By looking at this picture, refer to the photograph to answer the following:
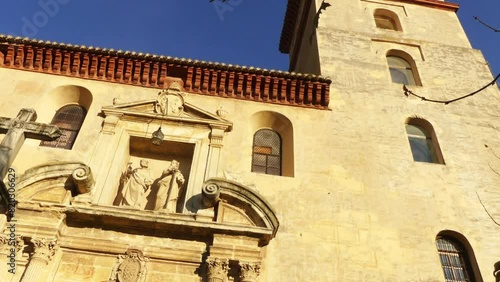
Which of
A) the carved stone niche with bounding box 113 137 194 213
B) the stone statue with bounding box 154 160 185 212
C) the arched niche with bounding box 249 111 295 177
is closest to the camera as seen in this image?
the stone statue with bounding box 154 160 185 212

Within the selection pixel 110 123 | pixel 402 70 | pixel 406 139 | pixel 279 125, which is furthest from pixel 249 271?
pixel 402 70

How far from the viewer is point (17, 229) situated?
7699 mm

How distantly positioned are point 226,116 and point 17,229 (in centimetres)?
502

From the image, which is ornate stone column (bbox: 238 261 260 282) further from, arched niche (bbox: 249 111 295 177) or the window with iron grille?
the window with iron grille

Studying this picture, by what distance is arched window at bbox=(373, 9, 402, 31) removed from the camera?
15.5 meters

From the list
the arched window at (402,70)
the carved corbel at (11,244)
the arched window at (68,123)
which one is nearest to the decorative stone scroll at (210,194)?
the carved corbel at (11,244)

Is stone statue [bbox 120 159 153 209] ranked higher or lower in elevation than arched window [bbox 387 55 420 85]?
lower

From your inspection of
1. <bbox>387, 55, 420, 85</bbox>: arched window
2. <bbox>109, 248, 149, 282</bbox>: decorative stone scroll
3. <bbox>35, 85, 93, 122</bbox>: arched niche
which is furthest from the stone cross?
<bbox>387, 55, 420, 85</bbox>: arched window

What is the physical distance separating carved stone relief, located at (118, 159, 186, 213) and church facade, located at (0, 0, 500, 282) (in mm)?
37

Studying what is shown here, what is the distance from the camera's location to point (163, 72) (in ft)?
36.8

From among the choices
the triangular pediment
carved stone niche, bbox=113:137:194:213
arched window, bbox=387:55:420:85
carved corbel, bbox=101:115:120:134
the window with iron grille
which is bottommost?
the window with iron grille

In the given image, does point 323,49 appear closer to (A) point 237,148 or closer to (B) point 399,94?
(B) point 399,94

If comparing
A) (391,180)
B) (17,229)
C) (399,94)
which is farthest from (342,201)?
(17,229)

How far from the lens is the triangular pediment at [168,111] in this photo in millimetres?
10133
